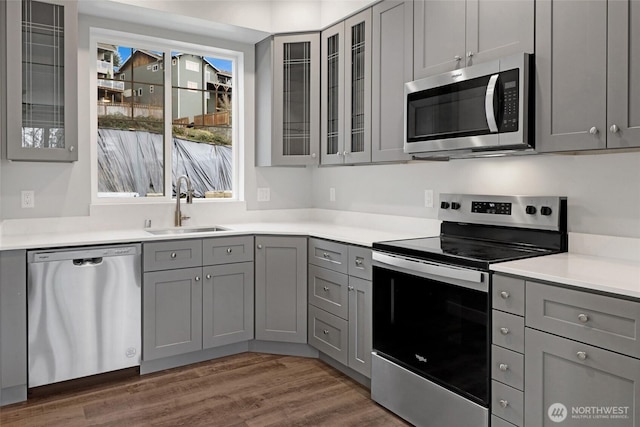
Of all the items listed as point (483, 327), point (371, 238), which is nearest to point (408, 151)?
point (371, 238)

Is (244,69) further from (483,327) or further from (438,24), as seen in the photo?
(483,327)

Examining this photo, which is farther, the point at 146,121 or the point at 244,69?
the point at 244,69

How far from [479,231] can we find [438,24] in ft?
3.90

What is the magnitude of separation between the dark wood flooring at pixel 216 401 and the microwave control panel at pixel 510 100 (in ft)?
5.25

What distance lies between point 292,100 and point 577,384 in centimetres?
282

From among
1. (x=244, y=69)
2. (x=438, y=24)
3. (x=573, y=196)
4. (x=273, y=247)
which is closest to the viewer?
(x=573, y=196)

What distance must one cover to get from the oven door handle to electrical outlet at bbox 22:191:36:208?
7.54ft

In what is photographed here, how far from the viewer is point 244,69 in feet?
13.0

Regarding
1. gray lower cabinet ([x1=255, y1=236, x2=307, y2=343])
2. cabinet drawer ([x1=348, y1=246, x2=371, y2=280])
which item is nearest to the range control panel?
cabinet drawer ([x1=348, y1=246, x2=371, y2=280])

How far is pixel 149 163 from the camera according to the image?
3.67 m

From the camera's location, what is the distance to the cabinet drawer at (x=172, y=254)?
9.65 feet

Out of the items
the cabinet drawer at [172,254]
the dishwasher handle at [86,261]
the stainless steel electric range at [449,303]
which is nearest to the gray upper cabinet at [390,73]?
the stainless steel electric range at [449,303]

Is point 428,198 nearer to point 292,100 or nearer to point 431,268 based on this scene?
point 431,268

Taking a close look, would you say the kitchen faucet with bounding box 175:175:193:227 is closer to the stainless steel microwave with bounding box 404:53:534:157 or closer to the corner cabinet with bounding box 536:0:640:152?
the stainless steel microwave with bounding box 404:53:534:157
